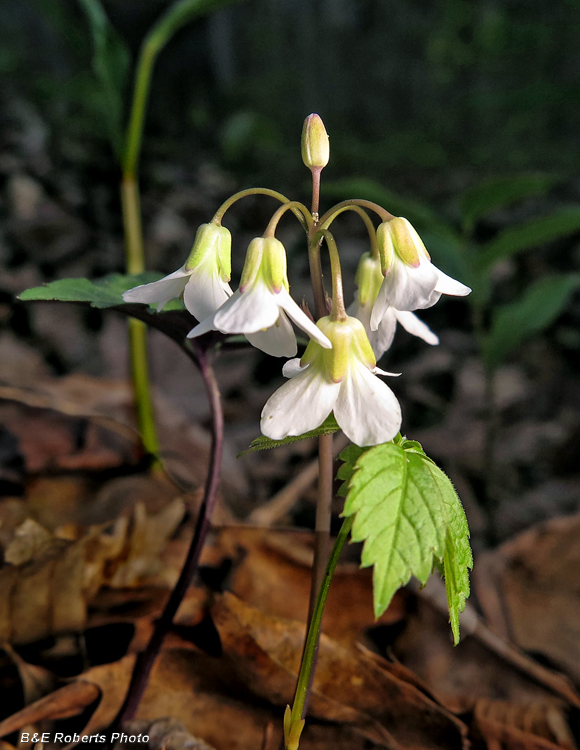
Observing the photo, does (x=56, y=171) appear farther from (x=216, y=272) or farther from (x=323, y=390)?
(x=323, y=390)

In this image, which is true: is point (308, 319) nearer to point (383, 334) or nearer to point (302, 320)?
point (302, 320)

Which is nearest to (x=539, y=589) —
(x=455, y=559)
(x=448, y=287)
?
(x=455, y=559)

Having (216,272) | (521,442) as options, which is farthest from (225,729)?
(521,442)

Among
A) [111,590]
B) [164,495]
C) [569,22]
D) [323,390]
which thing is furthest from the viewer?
[569,22]

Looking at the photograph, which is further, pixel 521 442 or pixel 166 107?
pixel 166 107

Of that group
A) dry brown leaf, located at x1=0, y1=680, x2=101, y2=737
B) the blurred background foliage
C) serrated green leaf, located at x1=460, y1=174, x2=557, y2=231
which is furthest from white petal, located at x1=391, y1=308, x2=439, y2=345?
the blurred background foliage

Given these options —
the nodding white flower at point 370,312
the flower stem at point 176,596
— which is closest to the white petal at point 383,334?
the nodding white flower at point 370,312

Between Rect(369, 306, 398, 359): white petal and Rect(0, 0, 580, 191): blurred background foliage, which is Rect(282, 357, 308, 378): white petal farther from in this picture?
Rect(0, 0, 580, 191): blurred background foliage
